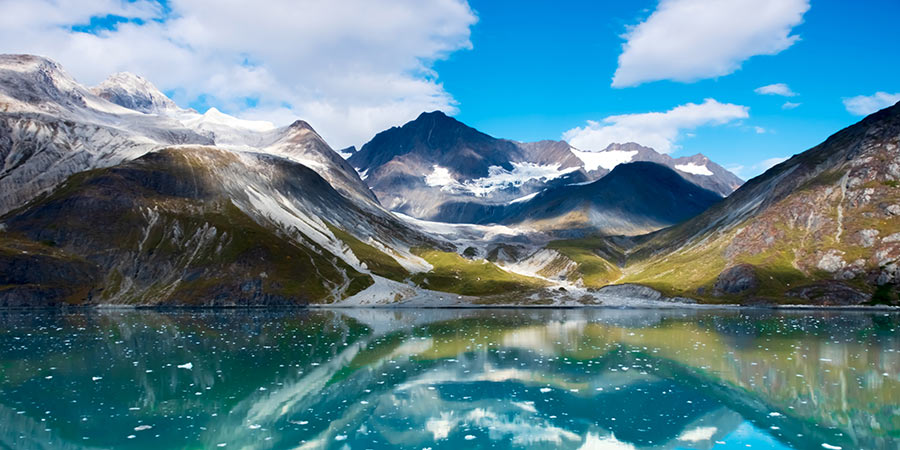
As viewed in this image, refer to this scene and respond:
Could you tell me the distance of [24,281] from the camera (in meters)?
178

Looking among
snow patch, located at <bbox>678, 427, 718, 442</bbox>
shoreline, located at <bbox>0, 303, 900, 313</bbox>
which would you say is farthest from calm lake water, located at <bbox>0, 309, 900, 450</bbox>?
shoreline, located at <bbox>0, 303, 900, 313</bbox>

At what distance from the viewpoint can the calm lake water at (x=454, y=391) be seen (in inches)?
1438

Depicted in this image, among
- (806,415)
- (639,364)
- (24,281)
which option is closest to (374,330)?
(639,364)

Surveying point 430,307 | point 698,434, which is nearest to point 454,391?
point 698,434

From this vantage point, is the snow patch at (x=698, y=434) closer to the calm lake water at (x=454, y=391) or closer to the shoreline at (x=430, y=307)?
the calm lake water at (x=454, y=391)

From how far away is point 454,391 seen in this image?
49.8 metres

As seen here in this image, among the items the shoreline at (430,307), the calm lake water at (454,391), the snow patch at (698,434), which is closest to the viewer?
the snow patch at (698,434)

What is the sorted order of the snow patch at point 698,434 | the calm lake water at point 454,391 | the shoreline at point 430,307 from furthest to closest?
the shoreline at point 430,307 → the calm lake water at point 454,391 → the snow patch at point 698,434

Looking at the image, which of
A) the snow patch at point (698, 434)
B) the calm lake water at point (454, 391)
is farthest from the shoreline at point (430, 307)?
the snow patch at point (698, 434)

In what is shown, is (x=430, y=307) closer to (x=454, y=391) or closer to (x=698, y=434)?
(x=454, y=391)

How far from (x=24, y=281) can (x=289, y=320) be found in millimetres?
108012

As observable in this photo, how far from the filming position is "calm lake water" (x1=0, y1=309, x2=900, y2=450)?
3653cm

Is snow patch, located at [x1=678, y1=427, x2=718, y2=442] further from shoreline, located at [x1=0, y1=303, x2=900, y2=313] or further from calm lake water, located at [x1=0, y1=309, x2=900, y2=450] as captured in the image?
shoreline, located at [x1=0, y1=303, x2=900, y2=313]

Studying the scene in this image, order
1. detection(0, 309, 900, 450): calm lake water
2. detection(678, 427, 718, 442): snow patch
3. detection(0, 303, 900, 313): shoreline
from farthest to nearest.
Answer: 1. detection(0, 303, 900, 313): shoreline
2. detection(0, 309, 900, 450): calm lake water
3. detection(678, 427, 718, 442): snow patch
